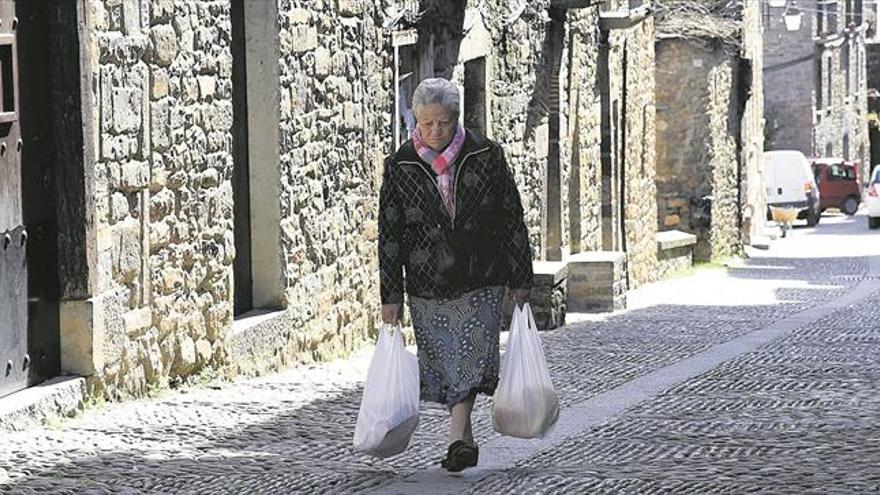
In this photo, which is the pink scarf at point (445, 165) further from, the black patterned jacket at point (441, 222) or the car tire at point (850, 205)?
the car tire at point (850, 205)

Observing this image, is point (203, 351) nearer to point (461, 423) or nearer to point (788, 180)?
point (461, 423)

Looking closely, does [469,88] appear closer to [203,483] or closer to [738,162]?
[203,483]

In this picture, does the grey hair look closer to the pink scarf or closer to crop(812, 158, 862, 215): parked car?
the pink scarf

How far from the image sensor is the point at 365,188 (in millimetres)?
12789

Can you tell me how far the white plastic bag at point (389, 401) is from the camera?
684cm

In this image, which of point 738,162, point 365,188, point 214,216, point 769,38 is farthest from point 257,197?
point 769,38

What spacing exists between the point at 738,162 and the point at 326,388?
22477 millimetres

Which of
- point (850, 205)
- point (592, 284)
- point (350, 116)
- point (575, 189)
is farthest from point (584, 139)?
point (850, 205)

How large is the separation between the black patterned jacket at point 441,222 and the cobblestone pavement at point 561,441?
0.71 m

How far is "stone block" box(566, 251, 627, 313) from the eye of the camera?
63.0 ft

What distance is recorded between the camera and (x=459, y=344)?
7082 millimetres

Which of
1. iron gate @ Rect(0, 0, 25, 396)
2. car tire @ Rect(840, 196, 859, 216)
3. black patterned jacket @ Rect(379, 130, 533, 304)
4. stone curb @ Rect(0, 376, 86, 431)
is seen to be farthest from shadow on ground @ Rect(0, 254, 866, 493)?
car tire @ Rect(840, 196, 859, 216)

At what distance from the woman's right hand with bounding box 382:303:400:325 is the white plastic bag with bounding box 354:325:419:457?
0.12 metres

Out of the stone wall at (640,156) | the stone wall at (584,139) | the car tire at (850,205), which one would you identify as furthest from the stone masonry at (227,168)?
the car tire at (850,205)
